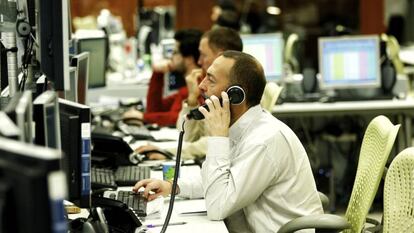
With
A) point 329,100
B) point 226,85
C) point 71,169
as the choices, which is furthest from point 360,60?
point 71,169

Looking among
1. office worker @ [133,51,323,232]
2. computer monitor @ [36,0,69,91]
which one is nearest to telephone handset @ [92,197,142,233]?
office worker @ [133,51,323,232]

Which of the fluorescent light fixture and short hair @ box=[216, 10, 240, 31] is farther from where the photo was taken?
the fluorescent light fixture

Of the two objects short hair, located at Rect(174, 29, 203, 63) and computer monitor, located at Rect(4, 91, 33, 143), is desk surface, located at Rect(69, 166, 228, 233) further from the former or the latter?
short hair, located at Rect(174, 29, 203, 63)

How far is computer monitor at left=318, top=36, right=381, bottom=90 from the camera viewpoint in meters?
6.46

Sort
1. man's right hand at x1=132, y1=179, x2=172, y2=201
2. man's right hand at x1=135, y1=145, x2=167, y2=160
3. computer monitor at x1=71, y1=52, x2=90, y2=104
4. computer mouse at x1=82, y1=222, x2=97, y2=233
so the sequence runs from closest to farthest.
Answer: computer mouse at x1=82, y1=222, x2=97, y2=233, man's right hand at x1=132, y1=179, x2=172, y2=201, computer monitor at x1=71, y1=52, x2=90, y2=104, man's right hand at x1=135, y1=145, x2=167, y2=160

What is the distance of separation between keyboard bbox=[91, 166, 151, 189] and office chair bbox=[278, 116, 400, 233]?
2.97 ft

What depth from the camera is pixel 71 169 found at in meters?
2.39

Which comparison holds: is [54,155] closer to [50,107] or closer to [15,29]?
[50,107]

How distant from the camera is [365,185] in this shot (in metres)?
3.01

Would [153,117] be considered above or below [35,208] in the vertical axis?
below

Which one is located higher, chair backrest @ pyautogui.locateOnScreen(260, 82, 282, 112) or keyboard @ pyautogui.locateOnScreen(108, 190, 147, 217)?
chair backrest @ pyautogui.locateOnScreen(260, 82, 282, 112)

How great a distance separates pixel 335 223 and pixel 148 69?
5.07 metres

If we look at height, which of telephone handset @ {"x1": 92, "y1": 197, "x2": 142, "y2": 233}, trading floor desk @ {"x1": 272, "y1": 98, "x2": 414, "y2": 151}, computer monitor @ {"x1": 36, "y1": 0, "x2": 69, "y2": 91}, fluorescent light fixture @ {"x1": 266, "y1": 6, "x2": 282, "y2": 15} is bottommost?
trading floor desk @ {"x1": 272, "y1": 98, "x2": 414, "y2": 151}

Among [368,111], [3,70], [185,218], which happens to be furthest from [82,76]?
[368,111]
